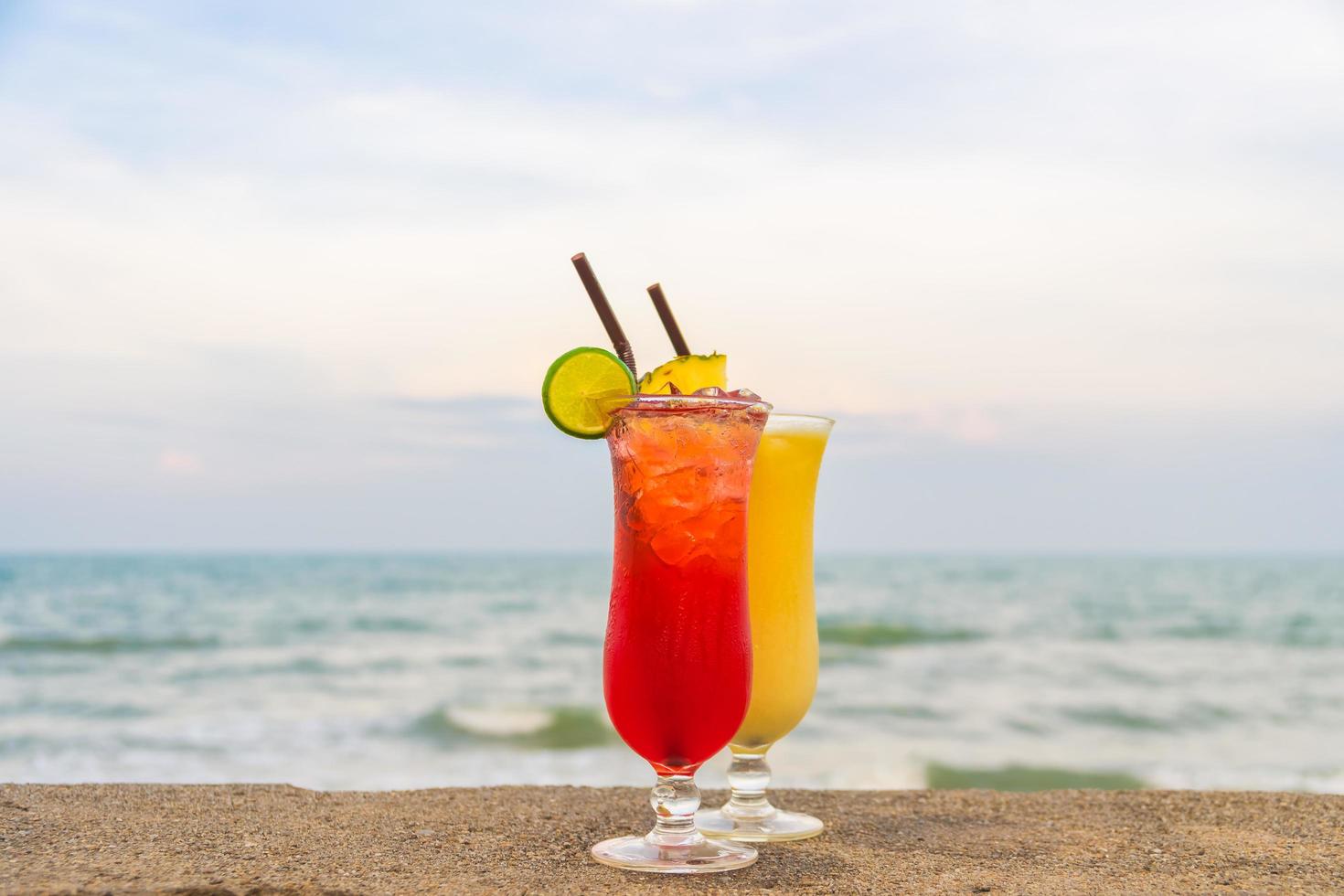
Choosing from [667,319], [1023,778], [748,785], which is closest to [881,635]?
[1023,778]

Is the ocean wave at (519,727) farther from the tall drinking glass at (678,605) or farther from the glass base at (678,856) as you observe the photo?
the tall drinking glass at (678,605)

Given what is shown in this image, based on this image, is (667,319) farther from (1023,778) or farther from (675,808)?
(1023,778)

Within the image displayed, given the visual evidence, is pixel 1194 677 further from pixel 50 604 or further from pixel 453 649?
pixel 50 604

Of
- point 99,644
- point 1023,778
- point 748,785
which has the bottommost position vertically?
point 99,644

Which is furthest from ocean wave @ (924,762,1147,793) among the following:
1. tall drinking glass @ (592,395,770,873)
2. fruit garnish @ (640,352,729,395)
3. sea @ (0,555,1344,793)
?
fruit garnish @ (640,352,729,395)

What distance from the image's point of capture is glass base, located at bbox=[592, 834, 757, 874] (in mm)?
2504

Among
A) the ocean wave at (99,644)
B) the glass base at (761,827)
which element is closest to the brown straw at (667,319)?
the glass base at (761,827)

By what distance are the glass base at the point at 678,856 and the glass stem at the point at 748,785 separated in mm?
303

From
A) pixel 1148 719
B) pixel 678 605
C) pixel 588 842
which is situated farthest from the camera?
pixel 1148 719

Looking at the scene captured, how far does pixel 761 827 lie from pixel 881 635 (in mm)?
15358

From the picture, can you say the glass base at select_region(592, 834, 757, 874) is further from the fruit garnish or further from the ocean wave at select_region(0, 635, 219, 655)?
the ocean wave at select_region(0, 635, 219, 655)

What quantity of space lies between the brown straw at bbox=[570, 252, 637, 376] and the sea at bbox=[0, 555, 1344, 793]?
2.69ft

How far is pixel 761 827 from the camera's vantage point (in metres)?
2.97

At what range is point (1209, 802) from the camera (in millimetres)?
3457
